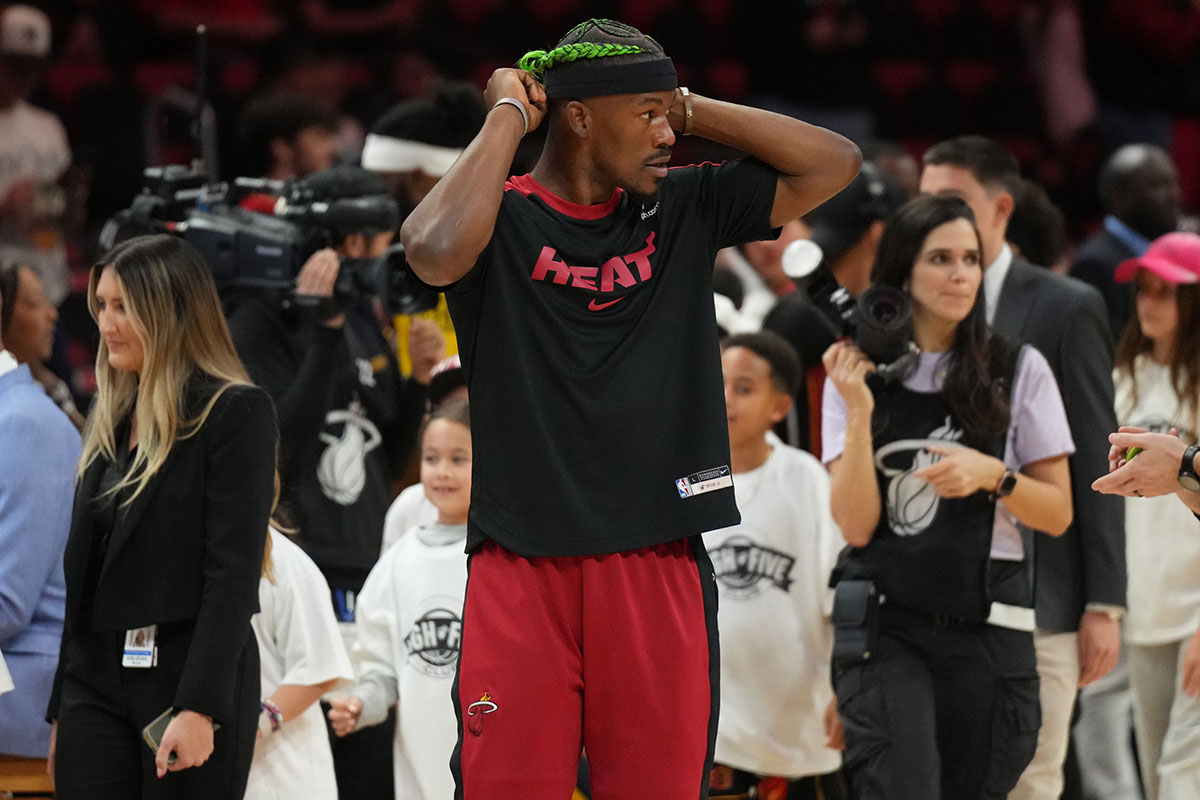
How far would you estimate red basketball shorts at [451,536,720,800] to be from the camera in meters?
2.67

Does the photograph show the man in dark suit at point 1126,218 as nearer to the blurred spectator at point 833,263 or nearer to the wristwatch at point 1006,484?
the blurred spectator at point 833,263

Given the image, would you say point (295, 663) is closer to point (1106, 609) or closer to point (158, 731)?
point (158, 731)

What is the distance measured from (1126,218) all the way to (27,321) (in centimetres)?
418

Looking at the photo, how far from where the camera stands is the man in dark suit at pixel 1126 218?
244 inches

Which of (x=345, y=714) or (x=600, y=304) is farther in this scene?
(x=345, y=714)

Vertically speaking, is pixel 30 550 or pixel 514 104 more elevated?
pixel 514 104

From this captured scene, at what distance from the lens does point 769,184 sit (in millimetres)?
2932

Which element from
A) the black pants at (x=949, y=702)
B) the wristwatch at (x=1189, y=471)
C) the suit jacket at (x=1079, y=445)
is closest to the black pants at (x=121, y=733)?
the black pants at (x=949, y=702)

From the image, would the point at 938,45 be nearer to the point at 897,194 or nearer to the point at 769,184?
the point at 897,194

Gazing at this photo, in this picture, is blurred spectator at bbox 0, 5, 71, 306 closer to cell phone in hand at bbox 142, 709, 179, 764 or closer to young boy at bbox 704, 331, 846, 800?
young boy at bbox 704, 331, 846, 800

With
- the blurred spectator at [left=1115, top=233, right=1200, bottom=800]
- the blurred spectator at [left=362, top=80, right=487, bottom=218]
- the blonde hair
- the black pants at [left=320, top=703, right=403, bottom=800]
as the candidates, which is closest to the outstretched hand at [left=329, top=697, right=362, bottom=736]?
the black pants at [left=320, top=703, right=403, bottom=800]

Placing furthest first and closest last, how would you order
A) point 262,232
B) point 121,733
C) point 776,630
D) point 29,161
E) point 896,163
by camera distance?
point 29,161, point 896,163, point 262,232, point 776,630, point 121,733

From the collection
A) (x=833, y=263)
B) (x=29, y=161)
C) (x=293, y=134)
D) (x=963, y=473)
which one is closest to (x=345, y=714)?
(x=963, y=473)

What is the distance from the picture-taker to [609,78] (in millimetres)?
2752
